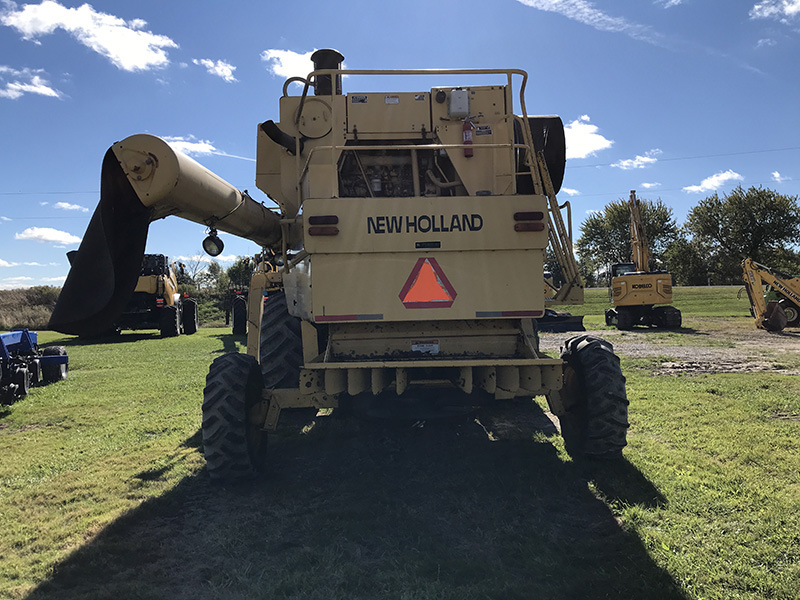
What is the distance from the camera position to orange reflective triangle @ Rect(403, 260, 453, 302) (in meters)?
4.12

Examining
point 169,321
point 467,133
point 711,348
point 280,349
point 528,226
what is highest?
point 467,133

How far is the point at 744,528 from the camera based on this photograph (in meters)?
3.57

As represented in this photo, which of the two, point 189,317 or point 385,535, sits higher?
point 189,317

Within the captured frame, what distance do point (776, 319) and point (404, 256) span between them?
17.3 meters

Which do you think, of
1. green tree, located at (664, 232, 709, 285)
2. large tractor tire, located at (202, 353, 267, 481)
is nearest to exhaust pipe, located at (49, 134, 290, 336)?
large tractor tire, located at (202, 353, 267, 481)

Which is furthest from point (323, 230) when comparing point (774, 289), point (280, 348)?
point (774, 289)

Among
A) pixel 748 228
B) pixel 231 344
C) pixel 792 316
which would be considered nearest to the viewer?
pixel 231 344

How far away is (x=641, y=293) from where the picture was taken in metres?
19.9

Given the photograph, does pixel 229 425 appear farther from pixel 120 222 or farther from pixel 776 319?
pixel 776 319

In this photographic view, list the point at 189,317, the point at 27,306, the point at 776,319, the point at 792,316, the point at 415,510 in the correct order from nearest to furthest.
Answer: the point at 415,510
the point at 776,319
the point at 792,316
the point at 189,317
the point at 27,306

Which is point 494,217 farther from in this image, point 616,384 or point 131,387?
point 131,387

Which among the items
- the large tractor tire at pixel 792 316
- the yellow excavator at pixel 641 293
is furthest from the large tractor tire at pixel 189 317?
the large tractor tire at pixel 792 316

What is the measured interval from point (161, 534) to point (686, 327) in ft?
65.3

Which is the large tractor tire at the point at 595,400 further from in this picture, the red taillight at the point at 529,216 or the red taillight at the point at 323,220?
the red taillight at the point at 323,220
